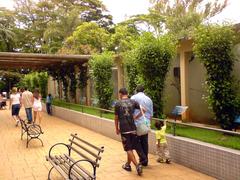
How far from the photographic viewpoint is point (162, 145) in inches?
301

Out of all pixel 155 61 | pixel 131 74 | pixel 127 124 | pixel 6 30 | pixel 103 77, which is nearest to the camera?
pixel 127 124

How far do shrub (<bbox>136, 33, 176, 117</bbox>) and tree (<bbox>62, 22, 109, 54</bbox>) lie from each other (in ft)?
60.8

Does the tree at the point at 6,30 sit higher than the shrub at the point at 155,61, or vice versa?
the tree at the point at 6,30

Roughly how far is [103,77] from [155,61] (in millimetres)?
5659

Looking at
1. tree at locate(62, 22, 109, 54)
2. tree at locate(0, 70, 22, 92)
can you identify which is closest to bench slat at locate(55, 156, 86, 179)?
tree at locate(62, 22, 109, 54)

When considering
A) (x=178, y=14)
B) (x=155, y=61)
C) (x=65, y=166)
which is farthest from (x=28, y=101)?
(x=178, y=14)

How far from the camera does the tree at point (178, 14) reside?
29.0 meters

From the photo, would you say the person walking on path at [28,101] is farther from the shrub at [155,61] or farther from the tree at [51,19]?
the tree at [51,19]

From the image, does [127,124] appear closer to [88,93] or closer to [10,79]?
[88,93]

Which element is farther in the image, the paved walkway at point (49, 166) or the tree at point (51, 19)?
the tree at point (51, 19)

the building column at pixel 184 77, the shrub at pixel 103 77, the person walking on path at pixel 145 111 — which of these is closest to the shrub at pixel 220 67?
the person walking on path at pixel 145 111

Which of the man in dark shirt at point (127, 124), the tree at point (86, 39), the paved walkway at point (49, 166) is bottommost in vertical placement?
the paved walkway at point (49, 166)

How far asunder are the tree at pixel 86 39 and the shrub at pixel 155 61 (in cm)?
1854

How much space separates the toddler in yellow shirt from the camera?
761 centimetres
